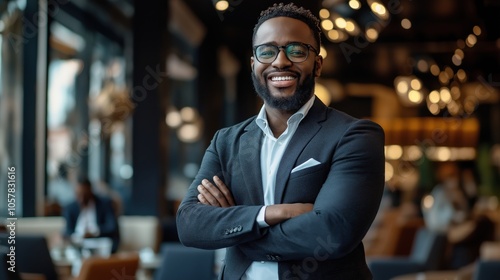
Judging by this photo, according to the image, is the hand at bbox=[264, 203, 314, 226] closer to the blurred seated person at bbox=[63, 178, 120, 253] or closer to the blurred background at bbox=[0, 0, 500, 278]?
the blurred background at bbox=[0, 0, 500, 278]

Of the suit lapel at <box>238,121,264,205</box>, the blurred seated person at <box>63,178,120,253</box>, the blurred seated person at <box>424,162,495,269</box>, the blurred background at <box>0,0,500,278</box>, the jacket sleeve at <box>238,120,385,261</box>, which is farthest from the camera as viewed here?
the blurred seated person at <box>424,162,495,269</box>

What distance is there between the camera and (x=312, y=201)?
2266mm

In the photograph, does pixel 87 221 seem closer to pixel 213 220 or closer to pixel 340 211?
pixel 213 220

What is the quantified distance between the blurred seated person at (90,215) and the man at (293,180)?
23.3ft

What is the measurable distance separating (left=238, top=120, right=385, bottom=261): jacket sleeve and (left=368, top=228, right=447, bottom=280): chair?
18.4ft

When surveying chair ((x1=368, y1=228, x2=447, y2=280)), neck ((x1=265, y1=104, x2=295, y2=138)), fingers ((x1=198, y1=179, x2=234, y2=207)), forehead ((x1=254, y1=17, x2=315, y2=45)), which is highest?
forehead ((x1=254, y1=17, x2=315, y2=45))

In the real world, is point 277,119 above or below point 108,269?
above

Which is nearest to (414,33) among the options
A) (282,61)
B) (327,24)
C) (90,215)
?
(327,24)

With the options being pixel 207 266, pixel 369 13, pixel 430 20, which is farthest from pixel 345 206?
pixel 430 20

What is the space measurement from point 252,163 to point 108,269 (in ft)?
9.69

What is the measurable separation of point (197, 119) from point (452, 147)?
4.81 meters

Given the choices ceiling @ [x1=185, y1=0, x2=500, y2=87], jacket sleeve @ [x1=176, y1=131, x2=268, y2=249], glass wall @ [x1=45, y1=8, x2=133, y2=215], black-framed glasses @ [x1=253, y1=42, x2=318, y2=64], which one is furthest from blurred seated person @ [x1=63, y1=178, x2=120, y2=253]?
black-framed glasses @ [x1=253, y1=42, x2=318, y2=64]

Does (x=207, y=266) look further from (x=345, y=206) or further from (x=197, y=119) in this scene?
(x=197, y=119)

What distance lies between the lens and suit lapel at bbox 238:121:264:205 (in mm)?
2270
